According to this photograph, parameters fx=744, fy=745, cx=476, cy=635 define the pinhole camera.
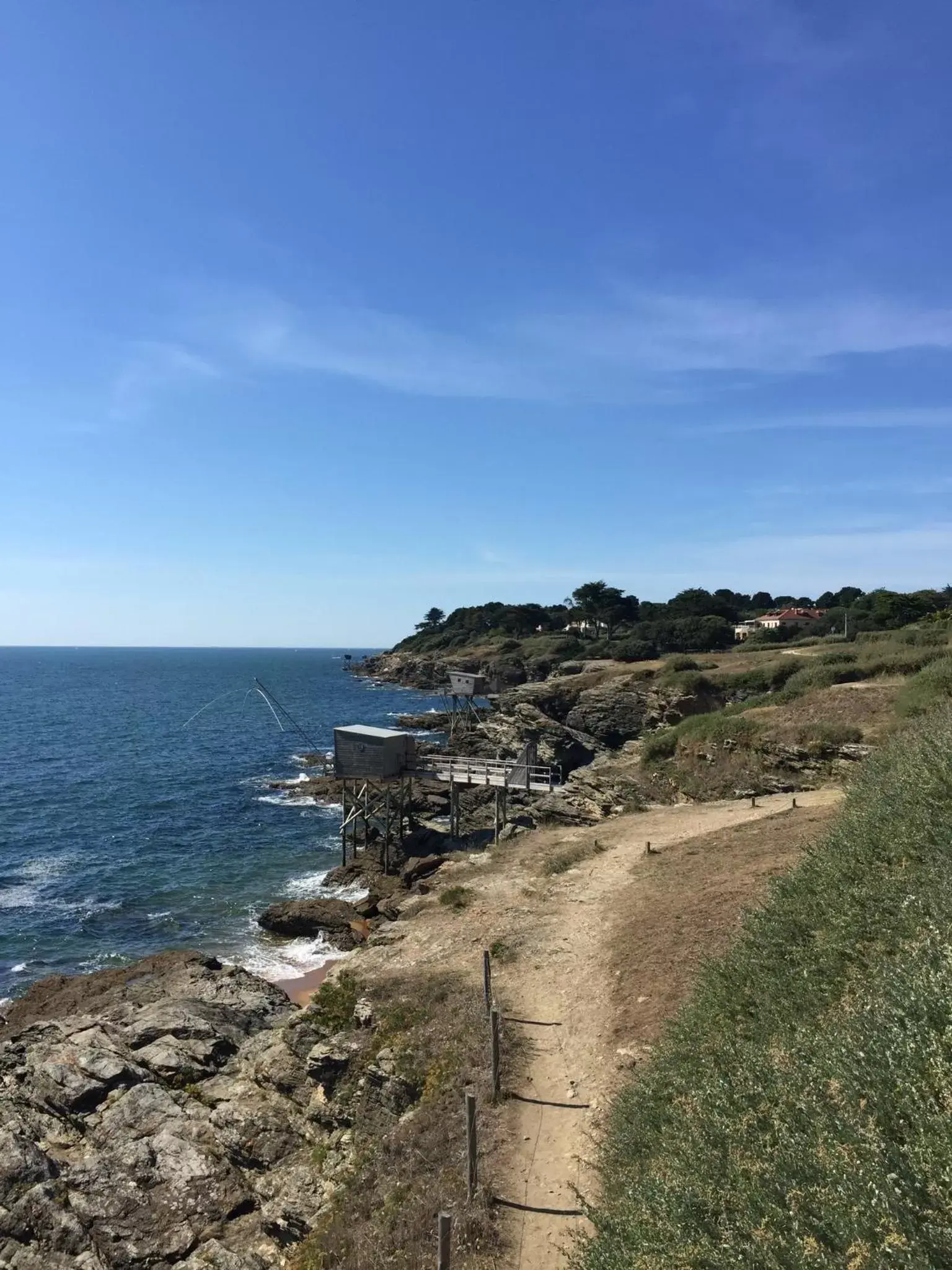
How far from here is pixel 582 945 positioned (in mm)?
16938

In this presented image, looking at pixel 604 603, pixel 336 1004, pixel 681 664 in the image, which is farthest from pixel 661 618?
pixel 336 1004

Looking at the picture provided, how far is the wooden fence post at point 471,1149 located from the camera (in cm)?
933

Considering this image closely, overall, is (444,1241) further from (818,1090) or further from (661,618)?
(661,618)

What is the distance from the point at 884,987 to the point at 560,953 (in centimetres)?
1137

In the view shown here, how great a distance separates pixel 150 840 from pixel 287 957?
19.3 metres

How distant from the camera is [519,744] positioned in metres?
50.9

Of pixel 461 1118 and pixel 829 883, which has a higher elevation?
pixel 829 883

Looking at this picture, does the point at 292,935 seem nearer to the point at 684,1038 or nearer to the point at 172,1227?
the point at 172,1227

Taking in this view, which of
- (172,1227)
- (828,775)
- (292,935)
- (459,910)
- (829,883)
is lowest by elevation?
(292,935)

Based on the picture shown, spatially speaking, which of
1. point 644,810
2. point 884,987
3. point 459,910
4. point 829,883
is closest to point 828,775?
point 644,810

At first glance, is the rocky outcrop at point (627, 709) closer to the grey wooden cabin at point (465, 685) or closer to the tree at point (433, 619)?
the grey wooden cabin at point (465, 685)

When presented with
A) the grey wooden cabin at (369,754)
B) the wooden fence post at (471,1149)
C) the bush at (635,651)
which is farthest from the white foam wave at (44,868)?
the bush at (635,651)

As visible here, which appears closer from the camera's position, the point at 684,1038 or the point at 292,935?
the point at 684,1038

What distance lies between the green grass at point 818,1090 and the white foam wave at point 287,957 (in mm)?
18227
